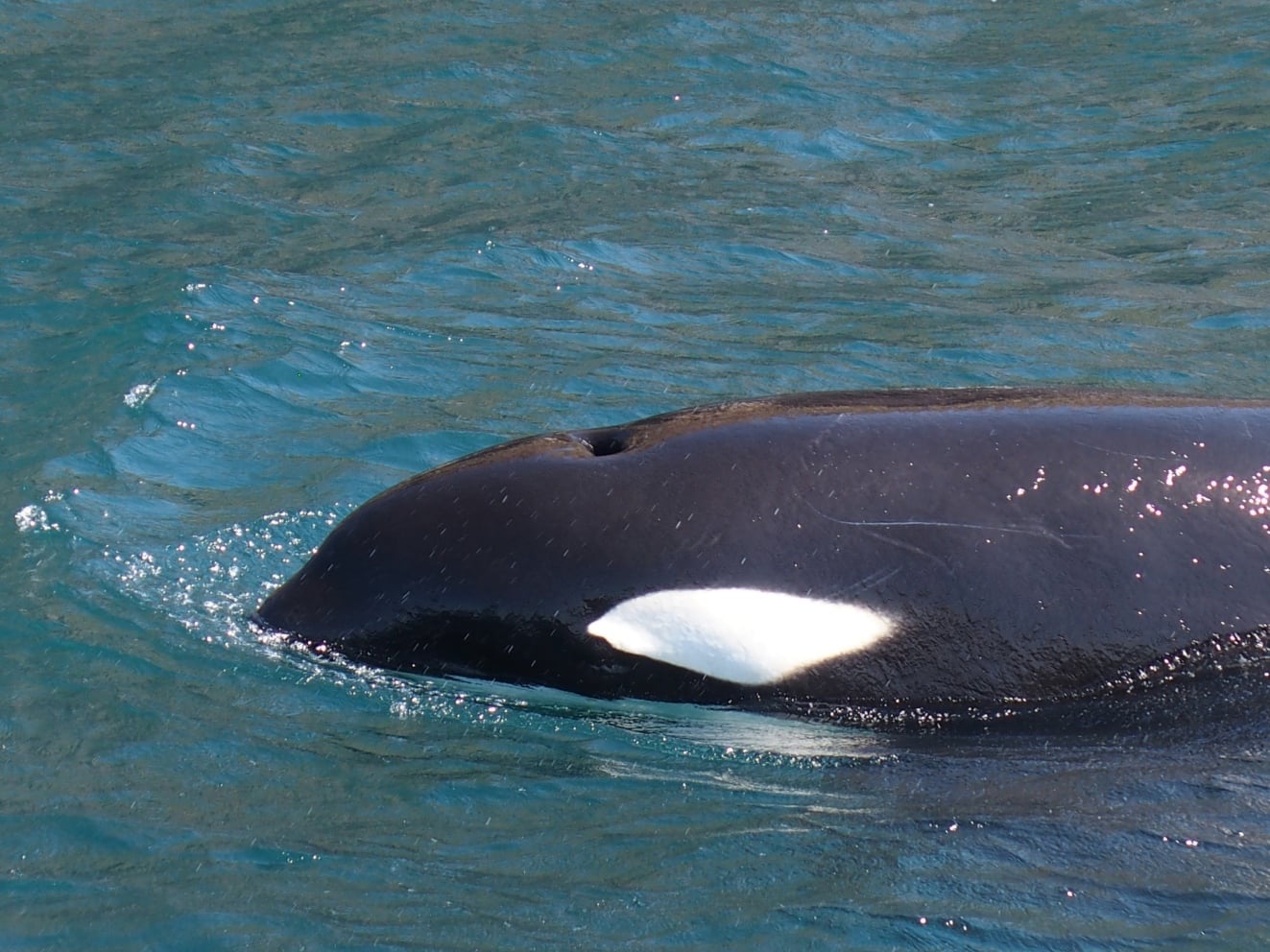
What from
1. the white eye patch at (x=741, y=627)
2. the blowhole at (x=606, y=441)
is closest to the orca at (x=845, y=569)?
the white eye patch at (x=741, y=627)

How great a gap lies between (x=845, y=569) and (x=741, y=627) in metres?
0.38

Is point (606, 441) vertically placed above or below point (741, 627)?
above

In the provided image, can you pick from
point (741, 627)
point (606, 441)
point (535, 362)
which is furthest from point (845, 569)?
point (535, 362)

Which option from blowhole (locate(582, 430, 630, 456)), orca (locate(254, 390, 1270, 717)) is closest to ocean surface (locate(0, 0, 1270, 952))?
orca (locate(254, 390, 1270, 717))

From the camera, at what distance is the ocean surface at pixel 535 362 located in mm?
4711

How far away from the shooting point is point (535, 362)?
33.6ft

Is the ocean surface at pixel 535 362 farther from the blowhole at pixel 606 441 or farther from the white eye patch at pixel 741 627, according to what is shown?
the blowhole at pixel 606 441

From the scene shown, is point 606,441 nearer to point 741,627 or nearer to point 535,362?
point 741,627

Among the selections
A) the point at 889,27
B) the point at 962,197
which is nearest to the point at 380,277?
the point at 962,197

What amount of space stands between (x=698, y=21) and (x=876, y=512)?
14485 millimetres

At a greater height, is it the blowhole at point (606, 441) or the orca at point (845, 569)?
the blowhole at point (606, 441)

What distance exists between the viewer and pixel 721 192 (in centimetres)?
1425

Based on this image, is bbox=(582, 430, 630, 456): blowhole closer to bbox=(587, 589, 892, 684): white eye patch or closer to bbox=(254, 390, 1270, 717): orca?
bbox=(254, 390, 1270, 717): orca

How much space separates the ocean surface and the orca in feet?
0.58
